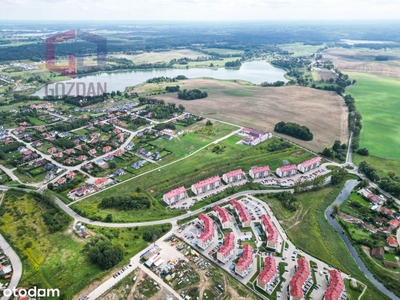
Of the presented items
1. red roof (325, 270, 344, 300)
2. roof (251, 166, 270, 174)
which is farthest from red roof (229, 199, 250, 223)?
red roof (325, 270, 344, 300)

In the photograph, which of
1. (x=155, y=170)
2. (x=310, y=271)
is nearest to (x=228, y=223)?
(x=310, y=271)

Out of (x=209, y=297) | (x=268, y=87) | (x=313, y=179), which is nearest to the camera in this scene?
(x=209, y=297)

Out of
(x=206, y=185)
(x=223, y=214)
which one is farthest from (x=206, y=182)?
(x=223, y=214)

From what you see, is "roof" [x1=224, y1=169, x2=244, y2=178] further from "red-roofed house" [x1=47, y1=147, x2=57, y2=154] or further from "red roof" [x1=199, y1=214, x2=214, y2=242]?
"red-roofed house" [x1=47, y1=147, x2=57, y2=154]

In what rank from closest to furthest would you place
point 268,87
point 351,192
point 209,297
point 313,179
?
point 209,297
point 351,192
point 313,179
point 268,87

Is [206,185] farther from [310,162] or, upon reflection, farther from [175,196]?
[310,162]

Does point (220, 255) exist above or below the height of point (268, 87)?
below

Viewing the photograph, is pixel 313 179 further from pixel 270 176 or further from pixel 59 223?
pixel 59 223
